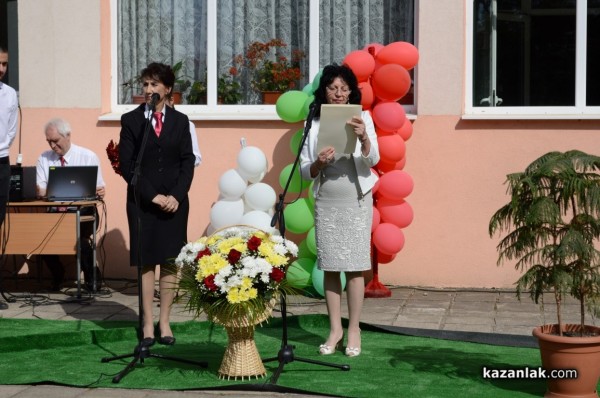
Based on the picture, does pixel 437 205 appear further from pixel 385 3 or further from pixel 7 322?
pixel 7 322

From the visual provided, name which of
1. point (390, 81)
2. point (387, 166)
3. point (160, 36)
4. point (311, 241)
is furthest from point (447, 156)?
point (160, 36)

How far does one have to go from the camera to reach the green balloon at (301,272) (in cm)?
894

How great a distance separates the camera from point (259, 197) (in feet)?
29.5

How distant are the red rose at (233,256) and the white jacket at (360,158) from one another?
38.2 inches

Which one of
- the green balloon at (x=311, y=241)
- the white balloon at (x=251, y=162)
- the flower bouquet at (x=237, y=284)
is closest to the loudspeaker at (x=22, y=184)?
the white balloon at (x=251, y=162)

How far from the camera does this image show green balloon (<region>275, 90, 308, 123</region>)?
9.05 metres

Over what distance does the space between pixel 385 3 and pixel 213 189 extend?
96.2 inches

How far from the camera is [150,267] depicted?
7.20 m

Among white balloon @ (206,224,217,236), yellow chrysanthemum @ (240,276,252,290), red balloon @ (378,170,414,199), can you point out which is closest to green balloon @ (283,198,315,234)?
red balloon @ (378,170,414,199)

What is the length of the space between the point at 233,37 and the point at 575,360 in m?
5.97

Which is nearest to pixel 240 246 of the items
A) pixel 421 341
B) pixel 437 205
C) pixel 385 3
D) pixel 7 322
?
pixel 421 341

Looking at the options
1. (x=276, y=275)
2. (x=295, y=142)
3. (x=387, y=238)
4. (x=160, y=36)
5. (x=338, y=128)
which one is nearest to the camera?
(x=276, y=275)

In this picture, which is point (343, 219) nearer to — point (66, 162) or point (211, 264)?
point (211, 264)

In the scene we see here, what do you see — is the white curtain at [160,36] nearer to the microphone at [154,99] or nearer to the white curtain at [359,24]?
the white curtain at [359,24]
